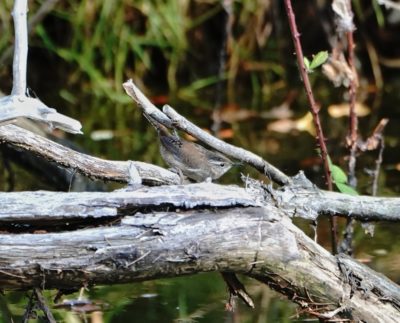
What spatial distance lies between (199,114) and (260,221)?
2795 millimetres

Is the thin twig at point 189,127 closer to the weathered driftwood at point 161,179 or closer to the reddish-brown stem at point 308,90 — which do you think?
the weathered driftwood at point 161,179

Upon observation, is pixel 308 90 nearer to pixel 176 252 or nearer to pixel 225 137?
pixel 176 252

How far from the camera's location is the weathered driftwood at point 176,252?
167 cm

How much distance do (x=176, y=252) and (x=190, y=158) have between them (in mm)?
370

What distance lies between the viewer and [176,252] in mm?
1696

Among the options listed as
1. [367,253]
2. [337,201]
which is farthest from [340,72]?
[337,201]

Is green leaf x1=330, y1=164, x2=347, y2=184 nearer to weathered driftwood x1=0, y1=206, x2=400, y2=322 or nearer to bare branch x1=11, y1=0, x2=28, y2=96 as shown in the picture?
weathered driftwood x1=0, y1=206, x2=400, y2=322

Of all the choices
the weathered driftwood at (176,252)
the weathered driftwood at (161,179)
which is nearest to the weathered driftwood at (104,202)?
the weathered driftwood at (176,252)

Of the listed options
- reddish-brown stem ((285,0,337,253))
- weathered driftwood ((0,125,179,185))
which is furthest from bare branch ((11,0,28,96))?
reddish-brown stem ((285,0,337,253))

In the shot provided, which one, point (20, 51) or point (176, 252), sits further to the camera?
point (20, 51)

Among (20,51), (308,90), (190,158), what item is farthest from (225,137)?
(20,51)

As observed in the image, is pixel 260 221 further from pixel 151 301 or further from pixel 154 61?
pixel 154 61

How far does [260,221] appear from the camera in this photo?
175 cm

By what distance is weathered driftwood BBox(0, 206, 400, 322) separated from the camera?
5.47ft
